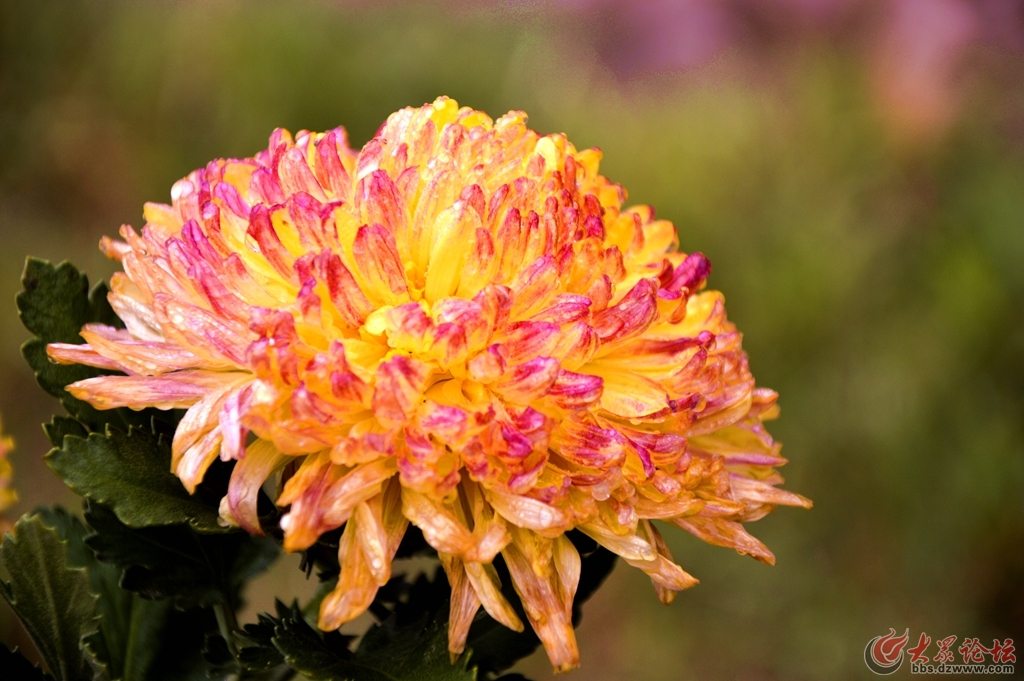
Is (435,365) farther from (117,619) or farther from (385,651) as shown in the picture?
(117,619)

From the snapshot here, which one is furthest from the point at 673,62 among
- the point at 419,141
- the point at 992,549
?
the point at 419,141

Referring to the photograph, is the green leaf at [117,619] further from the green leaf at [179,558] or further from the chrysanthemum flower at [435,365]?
the chrysanthemum flower at [435,365]

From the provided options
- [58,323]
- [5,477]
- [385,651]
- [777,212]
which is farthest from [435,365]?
[777,212]

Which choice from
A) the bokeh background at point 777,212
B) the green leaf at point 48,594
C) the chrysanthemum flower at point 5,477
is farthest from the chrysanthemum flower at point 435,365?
the bokeh background at point 777,212

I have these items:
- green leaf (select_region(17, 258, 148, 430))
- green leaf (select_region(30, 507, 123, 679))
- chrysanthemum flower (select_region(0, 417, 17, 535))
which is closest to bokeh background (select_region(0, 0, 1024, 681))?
chrysanthemum flower (select_region(0, 417, 17, 535))

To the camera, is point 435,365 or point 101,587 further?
point 101,587
